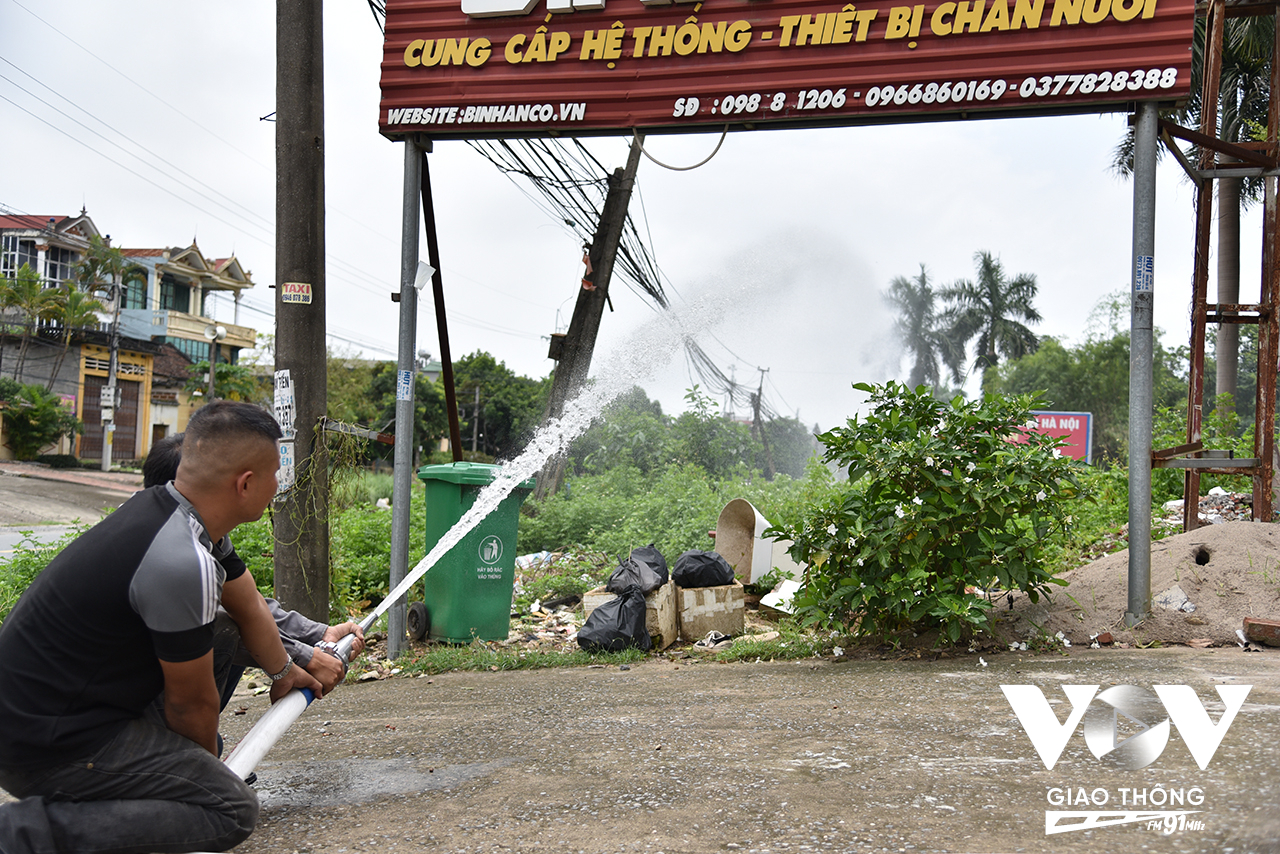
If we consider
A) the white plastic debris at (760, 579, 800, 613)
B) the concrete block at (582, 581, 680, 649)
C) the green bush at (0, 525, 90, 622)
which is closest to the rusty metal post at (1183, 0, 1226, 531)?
the white plastic debris at (760, 579, 800, 613)

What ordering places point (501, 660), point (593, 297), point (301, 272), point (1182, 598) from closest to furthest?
point (1182, 598)
point (501, 660)
point (301, 272)
point (593, 297)

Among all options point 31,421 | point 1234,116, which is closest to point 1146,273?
point 1234,116

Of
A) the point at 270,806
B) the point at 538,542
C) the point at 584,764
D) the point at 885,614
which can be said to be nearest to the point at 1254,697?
the point at 885,614

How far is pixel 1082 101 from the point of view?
5.29m

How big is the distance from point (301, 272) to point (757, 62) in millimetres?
→ 3301

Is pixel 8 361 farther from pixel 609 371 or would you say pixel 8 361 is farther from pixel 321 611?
pixel 321 611

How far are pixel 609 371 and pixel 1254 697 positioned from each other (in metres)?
8.63

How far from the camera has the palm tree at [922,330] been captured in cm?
4822

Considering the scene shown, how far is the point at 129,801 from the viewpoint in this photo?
2363mm

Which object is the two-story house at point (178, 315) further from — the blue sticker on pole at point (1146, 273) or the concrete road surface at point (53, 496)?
the blue sticker on pole at point (1146, 273)

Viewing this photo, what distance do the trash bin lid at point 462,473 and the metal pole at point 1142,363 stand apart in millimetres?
3831

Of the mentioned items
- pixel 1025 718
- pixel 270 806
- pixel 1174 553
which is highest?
pixel 1174 553

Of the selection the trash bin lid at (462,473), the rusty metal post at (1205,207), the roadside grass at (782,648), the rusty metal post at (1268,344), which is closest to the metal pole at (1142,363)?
the rusty metal post at (1205,207)

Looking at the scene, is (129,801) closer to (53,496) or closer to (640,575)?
(640,575)
